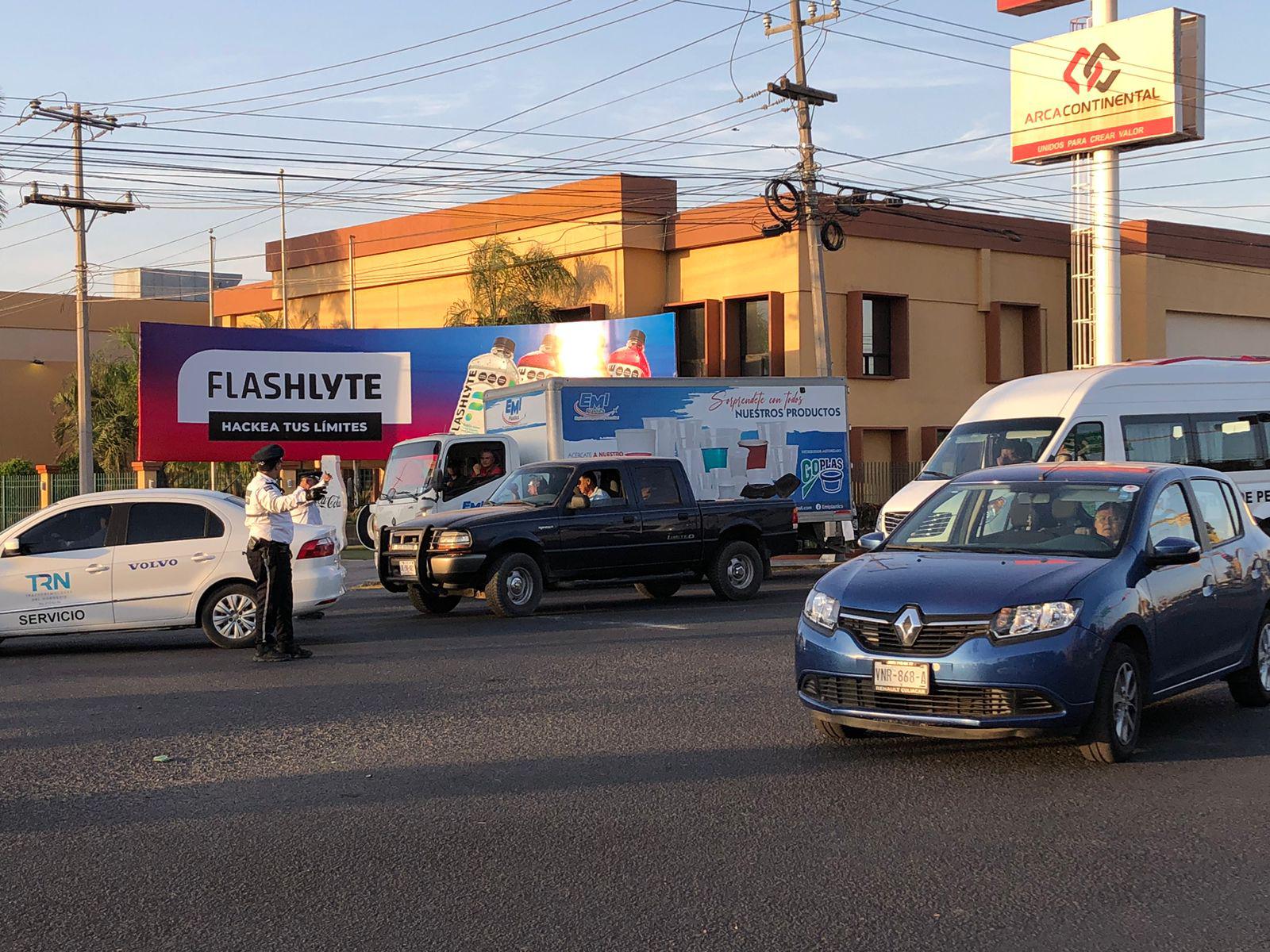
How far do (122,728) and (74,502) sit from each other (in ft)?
16.9

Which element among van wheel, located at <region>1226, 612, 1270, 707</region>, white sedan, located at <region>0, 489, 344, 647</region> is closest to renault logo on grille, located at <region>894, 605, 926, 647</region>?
van wheel, located at <region>1226, 612, 1270, 707</region>

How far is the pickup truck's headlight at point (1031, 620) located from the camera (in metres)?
7.41

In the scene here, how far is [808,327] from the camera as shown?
34750 mm

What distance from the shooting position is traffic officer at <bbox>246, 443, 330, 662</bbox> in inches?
500

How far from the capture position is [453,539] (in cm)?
1591

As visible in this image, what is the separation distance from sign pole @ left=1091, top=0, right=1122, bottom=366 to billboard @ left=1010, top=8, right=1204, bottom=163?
60 cm

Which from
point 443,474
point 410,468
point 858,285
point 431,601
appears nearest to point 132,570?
point 431,601

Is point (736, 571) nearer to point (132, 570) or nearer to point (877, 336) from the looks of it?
point (132, 570)

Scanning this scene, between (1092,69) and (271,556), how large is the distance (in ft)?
112

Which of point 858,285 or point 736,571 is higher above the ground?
point 858,285

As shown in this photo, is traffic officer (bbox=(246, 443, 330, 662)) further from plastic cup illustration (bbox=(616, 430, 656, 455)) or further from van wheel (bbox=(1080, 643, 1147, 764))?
plastic cup illustration (bbox=(616, 430, 656, 455))

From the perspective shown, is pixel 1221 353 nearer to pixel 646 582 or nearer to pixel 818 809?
pixel 646 582

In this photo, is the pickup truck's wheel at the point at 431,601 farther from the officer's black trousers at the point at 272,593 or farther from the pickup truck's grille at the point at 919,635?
the pickup truck's grille at the point at 919,635

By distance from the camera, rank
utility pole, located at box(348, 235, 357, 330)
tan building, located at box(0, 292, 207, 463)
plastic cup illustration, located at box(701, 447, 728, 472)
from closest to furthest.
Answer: plastic cup illustration, located at box(701, 447, 728, 472) → utility pole, located at box(348, 235, 357, 330) → tan building, located at box(0, 292, 207, 463)
